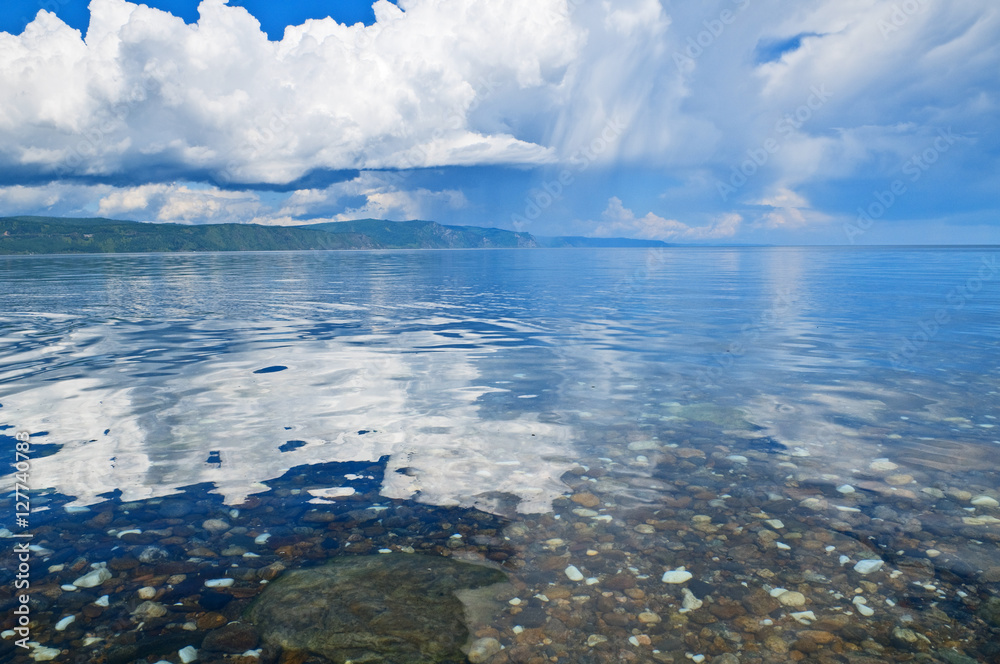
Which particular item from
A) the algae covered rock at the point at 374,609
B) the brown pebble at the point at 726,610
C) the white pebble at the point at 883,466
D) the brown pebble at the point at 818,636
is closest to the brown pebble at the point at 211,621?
the algae covered rock at the point at 374,609

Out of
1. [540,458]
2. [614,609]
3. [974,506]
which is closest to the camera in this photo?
[614,609]

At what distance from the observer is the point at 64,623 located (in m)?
6.26

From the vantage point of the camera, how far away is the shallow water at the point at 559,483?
641cm

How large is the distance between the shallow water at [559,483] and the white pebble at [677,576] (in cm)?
11

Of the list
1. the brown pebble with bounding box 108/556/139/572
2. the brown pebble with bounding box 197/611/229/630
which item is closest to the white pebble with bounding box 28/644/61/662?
the brown pebble with bounding box 197/611/229/630

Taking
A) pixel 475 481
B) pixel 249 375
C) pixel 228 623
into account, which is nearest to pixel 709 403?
pixel 475 481

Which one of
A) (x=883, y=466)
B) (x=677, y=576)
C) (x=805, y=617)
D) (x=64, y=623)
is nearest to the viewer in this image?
(x=64, y=623)

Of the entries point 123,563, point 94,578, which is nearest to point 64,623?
point 94,578

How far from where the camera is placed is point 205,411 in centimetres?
1429

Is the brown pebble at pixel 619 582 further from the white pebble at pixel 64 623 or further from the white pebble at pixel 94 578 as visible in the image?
the white pebble at pixel 94 578

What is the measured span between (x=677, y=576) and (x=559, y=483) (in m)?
3.13

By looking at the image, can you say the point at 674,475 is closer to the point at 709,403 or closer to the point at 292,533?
the point at 709,403

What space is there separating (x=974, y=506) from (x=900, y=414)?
5.54m

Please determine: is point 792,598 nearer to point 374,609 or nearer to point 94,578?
point 374,609
